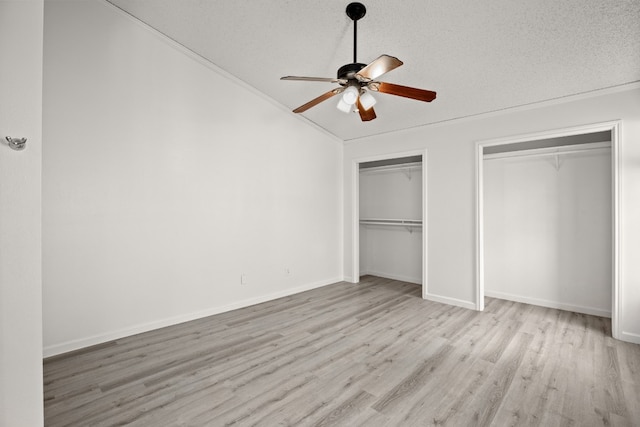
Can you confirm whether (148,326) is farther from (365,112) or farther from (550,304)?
(550,304)

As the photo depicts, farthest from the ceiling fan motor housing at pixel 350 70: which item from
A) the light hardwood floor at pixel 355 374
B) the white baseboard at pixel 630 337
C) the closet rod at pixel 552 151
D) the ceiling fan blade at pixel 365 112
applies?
the white baseboard at pixel 630 337

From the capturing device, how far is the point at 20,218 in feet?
4.78

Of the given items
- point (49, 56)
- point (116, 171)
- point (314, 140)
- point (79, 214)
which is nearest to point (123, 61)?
point (49, 56)

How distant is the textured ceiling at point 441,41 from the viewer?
239 centimetres

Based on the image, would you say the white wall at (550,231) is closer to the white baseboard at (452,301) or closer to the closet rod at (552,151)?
the closet rod at (552,151)

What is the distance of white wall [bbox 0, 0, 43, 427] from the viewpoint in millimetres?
1414

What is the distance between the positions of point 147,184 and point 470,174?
408cm

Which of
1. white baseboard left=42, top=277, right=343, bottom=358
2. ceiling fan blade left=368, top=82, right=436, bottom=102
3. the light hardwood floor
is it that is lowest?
the light hardwood floor

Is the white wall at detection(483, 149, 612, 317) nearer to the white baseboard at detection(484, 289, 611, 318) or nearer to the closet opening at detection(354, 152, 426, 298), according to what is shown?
the white baseboard at detection(484, 289, 611, 318)

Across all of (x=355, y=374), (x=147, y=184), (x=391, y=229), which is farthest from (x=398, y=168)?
(x=147, y=184)

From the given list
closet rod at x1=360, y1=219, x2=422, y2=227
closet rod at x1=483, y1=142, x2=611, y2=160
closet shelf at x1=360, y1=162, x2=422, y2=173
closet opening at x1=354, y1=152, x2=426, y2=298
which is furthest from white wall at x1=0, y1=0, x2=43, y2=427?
closet rod at x1=483, y1=142, x2=611, y2=160

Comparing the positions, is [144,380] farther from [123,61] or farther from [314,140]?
[314,140]

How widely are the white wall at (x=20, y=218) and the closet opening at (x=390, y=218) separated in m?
4.38

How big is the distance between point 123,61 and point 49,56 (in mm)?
604
